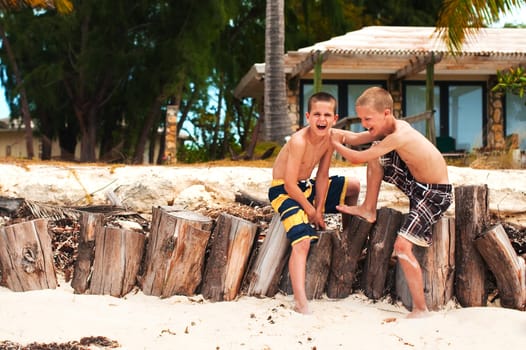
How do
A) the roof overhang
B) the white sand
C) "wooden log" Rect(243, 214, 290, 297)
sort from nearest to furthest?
1. the white sand
2. "wooden log" Rect(243, 214, 290, 297)
3. the roof overhang

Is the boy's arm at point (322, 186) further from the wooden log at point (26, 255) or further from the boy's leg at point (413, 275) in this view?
the wooden log at point (26, 255)

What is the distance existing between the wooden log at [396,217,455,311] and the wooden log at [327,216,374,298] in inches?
16.3

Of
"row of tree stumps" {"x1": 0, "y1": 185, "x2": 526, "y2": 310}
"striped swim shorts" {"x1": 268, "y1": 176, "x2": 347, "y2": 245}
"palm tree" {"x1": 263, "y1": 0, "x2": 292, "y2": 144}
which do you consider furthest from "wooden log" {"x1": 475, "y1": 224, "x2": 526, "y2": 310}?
"palm tree" {"x1": 263, "y1": 0, "x2": 292, "y2": 144}

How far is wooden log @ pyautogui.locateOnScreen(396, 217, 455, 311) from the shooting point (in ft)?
15.6

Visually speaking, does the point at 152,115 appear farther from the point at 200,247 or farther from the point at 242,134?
the point at 200,247

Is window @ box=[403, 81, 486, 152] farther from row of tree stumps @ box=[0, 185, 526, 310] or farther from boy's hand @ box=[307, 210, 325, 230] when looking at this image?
boy's hand @ box=[307, 210, 325, 230]

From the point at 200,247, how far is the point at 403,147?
1651mm

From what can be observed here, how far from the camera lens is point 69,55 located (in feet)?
60.3

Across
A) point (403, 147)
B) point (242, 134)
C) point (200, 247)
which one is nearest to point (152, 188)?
point (200, 247)

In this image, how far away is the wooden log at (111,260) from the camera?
4938mm

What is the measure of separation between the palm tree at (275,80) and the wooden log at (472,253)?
7.57m

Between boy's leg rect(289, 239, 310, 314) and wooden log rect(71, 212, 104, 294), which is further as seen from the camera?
wooden log rect(71, 212, 104, 294)

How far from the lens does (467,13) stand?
1046 cm

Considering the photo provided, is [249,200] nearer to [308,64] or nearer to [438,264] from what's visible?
[438,264]
